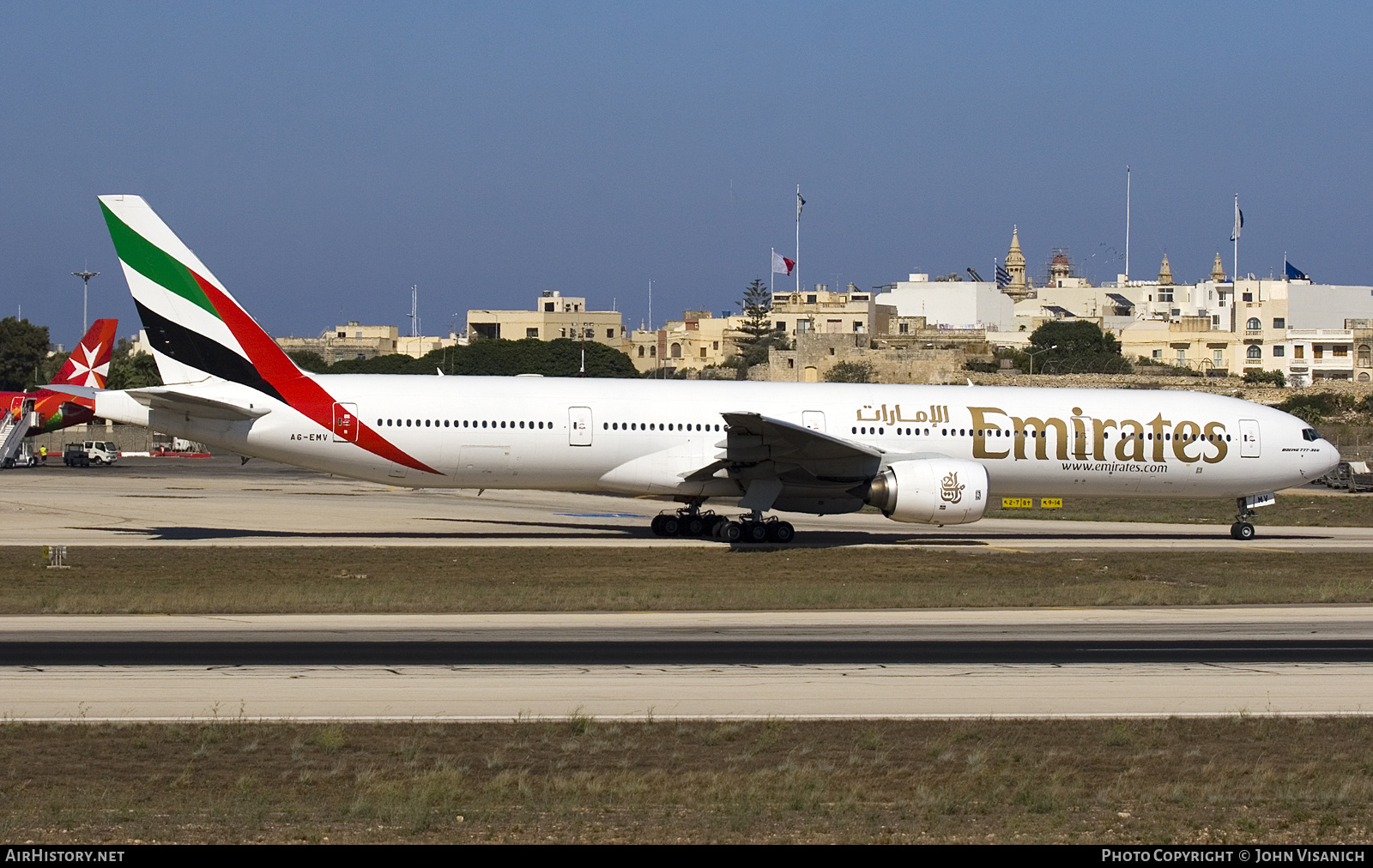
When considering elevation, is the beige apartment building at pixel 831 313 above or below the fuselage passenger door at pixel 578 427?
above

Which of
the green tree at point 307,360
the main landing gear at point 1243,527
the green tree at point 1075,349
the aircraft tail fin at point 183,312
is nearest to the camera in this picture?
the aircraft tail fin at point 183,312

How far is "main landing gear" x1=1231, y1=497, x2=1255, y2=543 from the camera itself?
3428 centimetres

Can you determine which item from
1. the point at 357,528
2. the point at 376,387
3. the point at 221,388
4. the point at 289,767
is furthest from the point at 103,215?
the point at 289,767

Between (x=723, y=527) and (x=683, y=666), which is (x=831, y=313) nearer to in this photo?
(x=723, y=527)

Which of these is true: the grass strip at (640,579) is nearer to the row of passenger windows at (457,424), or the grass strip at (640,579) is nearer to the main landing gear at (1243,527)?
the row of passenger windows at (457,424)

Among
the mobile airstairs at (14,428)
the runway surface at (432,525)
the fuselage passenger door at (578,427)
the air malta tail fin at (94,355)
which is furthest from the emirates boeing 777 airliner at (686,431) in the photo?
the mobile airstairs at (14,428)

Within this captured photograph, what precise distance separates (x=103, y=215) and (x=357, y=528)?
9206 mm

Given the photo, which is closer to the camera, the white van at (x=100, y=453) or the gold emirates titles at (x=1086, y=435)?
the gold emirates titles at (x=1086, y=435)

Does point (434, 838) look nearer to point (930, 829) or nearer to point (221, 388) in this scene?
point (930, 829)

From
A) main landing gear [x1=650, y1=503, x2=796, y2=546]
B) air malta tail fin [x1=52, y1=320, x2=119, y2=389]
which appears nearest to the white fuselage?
main landing gear [x1=650, y1=503, x2=796, y2=546]

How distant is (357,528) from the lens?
34375 millimetres

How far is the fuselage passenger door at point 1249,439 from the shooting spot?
33781 millimetres

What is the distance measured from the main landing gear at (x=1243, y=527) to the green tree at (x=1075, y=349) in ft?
275

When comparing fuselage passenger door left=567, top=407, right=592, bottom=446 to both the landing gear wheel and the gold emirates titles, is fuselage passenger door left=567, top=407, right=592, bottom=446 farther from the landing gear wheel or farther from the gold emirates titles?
the gold emirates titles
